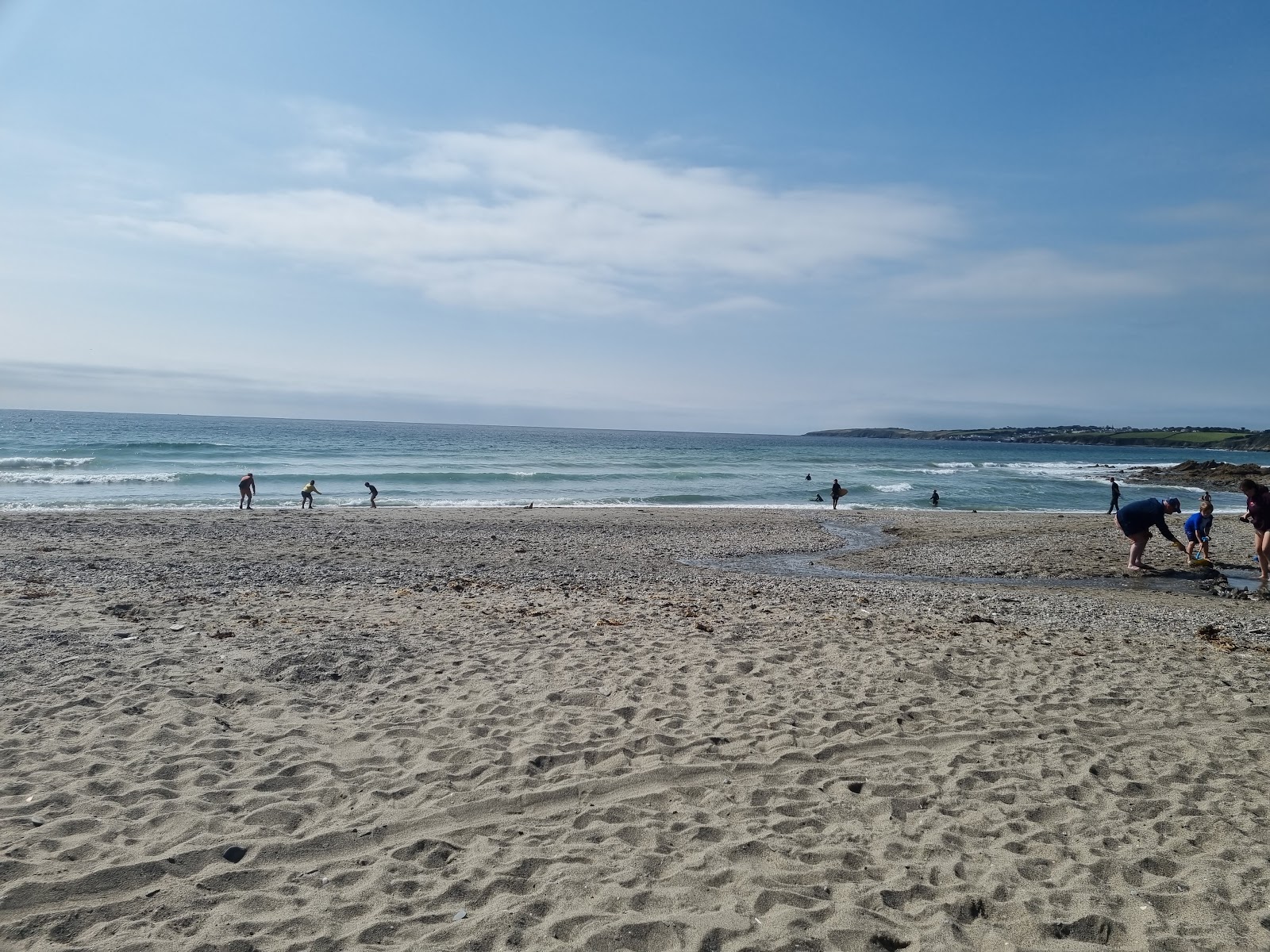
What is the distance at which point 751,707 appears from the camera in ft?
19.2

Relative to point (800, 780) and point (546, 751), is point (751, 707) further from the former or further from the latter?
point (546, 751)

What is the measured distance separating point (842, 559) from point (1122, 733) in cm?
1178

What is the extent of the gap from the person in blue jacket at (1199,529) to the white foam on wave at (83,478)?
38.9 meters

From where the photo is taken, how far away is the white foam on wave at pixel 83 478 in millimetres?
32244

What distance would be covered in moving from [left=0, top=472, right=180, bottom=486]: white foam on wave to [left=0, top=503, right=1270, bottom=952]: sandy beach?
2833 centimetres

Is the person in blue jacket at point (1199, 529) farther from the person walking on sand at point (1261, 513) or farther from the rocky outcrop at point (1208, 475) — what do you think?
the rocky outcrop at point (1208, 475)

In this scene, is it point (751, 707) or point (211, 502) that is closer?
point (751, 707)

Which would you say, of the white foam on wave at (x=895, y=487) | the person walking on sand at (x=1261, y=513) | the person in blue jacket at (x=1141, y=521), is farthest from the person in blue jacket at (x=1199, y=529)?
the white foam on wave at (x=895, y=487)

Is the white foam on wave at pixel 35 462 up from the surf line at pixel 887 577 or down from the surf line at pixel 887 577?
up

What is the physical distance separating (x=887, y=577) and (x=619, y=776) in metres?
11.2

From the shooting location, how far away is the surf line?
13500 mm

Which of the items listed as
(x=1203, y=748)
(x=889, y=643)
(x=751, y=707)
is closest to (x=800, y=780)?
(x=751, y=707)

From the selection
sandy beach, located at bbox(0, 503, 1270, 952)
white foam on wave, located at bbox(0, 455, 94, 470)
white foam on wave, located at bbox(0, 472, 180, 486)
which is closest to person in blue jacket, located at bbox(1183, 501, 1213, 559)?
sandy beach, located at bbox(0, 503, 1270, 952)

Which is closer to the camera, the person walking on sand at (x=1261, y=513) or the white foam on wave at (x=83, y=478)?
the person walking on sand at (x=1261, y=513)
